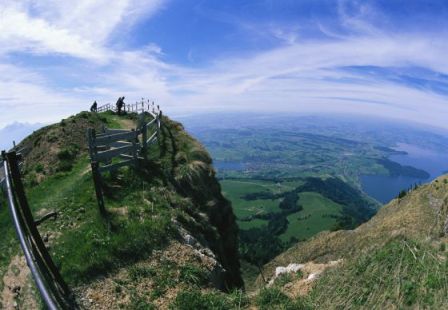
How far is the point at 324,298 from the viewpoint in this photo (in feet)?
30.7

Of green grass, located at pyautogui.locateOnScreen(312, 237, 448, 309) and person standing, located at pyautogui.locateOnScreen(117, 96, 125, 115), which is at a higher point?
person standing, located at pyautogui.locateOnScreen(117, 96, 125, 115)

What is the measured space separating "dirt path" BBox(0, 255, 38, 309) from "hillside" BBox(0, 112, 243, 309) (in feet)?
0.12

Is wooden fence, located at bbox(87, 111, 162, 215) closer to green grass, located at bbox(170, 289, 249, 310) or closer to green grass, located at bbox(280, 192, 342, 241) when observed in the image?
green grass, located at bbox(170, 289, 249, 310)

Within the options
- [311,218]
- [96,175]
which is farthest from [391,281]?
[311,218]

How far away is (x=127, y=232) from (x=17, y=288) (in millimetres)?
4053

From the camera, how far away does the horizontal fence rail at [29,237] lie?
802cm

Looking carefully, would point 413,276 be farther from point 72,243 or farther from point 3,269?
point 3,269

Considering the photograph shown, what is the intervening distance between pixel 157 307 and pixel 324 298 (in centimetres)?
495

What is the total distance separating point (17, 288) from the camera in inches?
461

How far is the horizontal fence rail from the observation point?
316 inches

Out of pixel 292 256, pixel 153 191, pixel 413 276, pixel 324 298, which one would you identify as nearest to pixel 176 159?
pixel 153 191

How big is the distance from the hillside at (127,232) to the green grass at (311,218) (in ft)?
348

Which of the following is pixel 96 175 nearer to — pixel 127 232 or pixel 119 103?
pixel 127 232

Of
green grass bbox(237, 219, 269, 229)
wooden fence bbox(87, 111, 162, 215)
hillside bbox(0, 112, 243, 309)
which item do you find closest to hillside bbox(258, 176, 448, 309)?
hillside bbox(0, 112, 243, 309)
